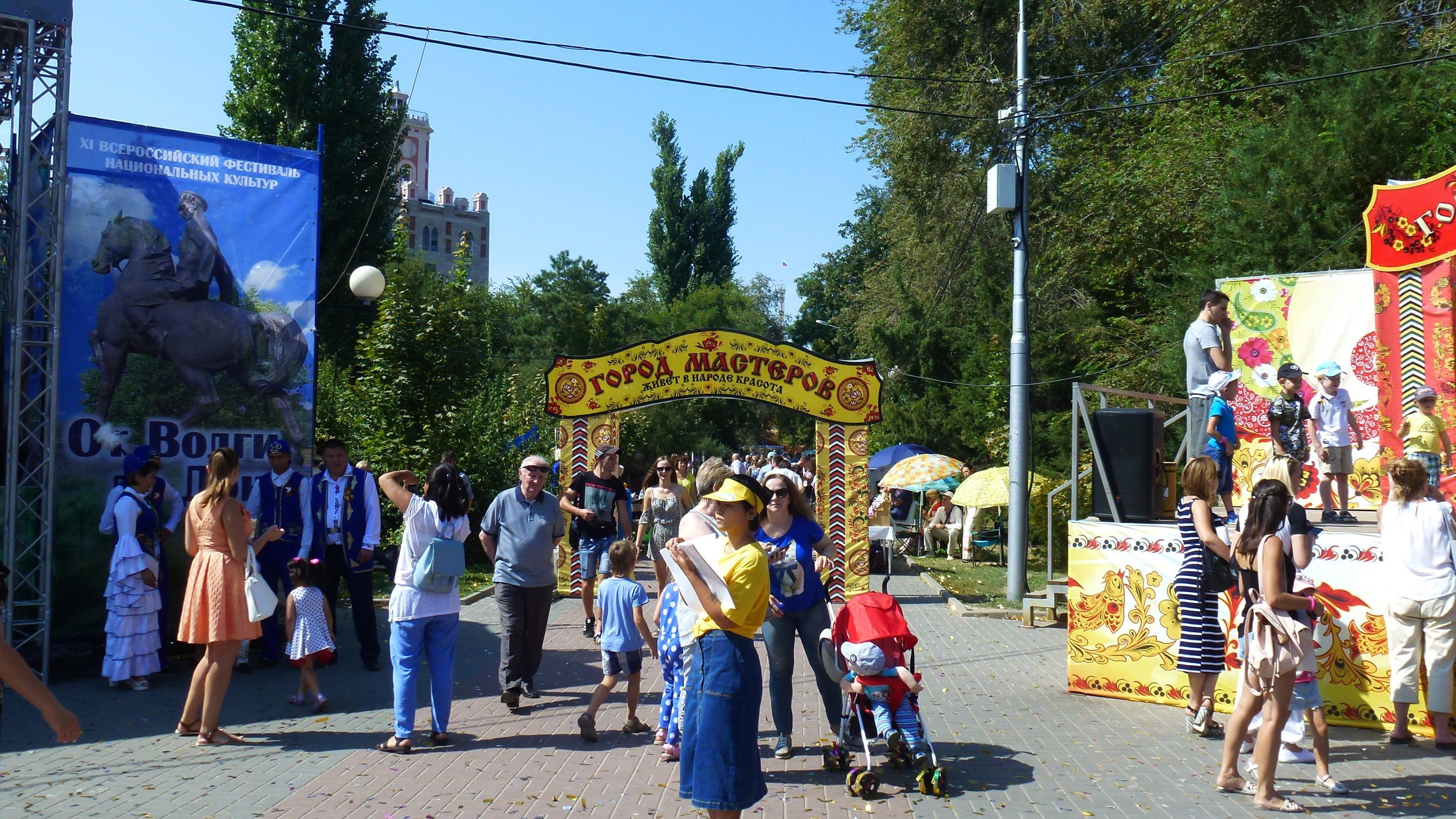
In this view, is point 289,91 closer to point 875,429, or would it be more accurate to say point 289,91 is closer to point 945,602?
point 875,429

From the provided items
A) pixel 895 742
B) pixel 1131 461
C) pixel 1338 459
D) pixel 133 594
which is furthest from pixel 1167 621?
pixel 133 594

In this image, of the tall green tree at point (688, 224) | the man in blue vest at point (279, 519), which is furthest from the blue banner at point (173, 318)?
the tall green tree at point (688, 224)

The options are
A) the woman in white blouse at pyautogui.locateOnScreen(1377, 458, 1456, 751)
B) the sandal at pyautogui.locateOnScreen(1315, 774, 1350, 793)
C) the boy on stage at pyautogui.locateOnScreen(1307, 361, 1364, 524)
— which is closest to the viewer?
the sandal at pyautogui.locateOnScreen(1315, 774, 1350, 793)

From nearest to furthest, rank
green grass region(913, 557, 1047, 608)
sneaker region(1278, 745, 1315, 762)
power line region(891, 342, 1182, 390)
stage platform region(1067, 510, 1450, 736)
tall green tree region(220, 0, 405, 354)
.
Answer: sneaker region(1278, 745, 1315, 762) < stage platform region(1067, 510, 1450, 736) < green grass region(913, 557, 1047, 608) < power line region(891, 342, 1182, 390) < tall green tree region(220, 0, 405, 354)

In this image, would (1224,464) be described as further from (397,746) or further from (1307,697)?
(397,746)

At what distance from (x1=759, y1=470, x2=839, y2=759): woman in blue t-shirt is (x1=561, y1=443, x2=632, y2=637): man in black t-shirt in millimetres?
A: 4011

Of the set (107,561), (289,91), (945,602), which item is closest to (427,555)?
(107,561)

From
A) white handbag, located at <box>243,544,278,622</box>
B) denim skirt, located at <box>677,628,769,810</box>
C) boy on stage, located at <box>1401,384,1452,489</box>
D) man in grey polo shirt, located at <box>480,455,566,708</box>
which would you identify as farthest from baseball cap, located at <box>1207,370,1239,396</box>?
white handbag, located at <box>243,544,278,622</box>

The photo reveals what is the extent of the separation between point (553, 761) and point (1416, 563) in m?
5.47

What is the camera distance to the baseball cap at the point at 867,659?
20.4 ft

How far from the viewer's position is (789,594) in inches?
252

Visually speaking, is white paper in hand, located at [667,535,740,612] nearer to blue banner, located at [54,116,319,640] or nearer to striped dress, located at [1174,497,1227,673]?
striped dress, located at [1174,497,1227,673]

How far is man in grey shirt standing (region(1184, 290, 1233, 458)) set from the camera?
9.01 metres

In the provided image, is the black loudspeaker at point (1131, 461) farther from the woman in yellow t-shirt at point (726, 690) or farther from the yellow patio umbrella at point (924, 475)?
the yellow patio umbrella at point (924, 475)
